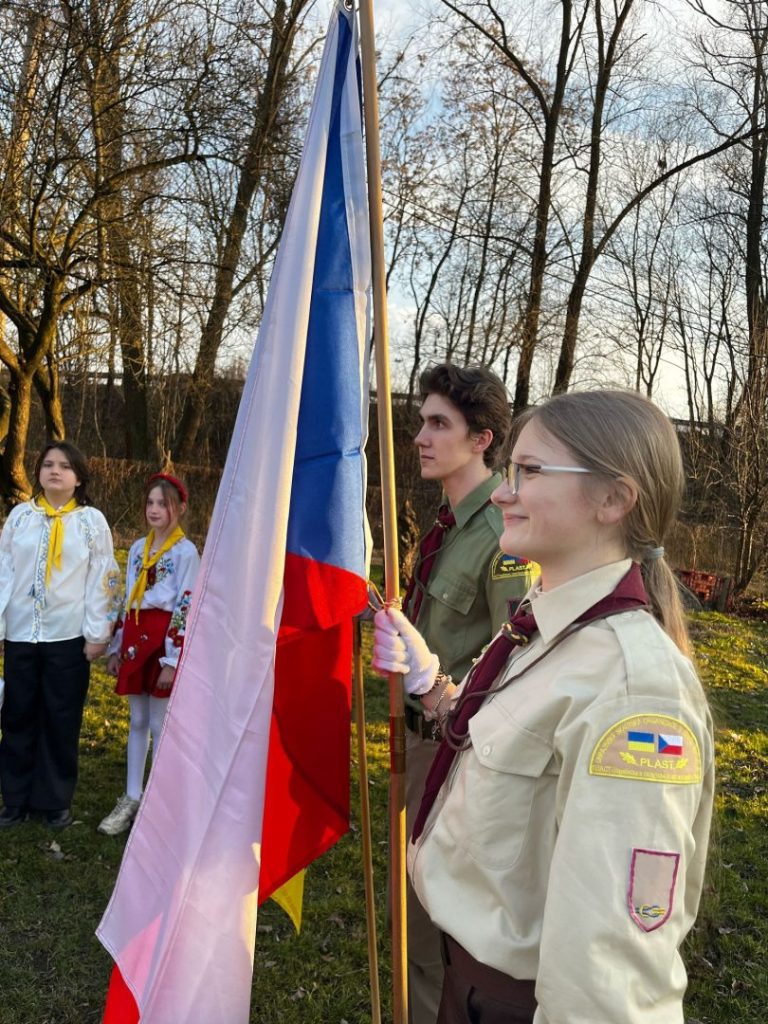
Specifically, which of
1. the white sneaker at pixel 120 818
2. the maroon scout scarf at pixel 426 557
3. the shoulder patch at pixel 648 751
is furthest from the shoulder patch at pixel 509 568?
the white sneaker at pixel 120 818

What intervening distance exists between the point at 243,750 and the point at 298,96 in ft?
46.9

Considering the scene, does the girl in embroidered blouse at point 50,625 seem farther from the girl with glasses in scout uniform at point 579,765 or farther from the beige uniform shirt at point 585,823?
the beige uniform shirt at point 585,823

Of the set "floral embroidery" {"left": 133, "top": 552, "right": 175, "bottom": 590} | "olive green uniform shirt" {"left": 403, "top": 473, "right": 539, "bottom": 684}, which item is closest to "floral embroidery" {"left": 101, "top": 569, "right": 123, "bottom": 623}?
"floral embroidery" {"left": 133, "top": 552, "right": 175, "bottom": 590}

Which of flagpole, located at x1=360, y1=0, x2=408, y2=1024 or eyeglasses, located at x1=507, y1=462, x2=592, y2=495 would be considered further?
flagpole, located at x1=360, y1=0, x2=408, y2=1024

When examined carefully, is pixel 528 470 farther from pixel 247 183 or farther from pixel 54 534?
pixel 247 183

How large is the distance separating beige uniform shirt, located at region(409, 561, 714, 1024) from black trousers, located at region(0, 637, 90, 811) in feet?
11.5

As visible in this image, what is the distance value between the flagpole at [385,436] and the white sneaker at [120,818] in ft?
9.93

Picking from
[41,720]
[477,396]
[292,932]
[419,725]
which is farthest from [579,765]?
[41,720]

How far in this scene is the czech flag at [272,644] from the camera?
203 centimetres

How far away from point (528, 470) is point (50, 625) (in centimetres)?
367

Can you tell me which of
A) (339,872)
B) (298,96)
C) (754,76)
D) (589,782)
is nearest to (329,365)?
(589,782)

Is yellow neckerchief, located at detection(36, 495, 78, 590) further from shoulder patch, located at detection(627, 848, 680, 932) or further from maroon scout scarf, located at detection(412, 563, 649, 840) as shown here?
shoulder patch, located at detection(627, 848, 680, 932)

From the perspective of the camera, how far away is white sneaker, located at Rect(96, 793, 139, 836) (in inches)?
182

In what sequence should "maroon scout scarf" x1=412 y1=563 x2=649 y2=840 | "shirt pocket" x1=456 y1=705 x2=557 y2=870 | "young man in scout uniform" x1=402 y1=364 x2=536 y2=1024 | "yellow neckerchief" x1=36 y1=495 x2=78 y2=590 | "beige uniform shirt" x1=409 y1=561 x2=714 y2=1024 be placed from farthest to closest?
"yellow neckerchief" x1=36 y1=495 x2=78 y2=590, "young man in scout uniform" x1=402 y1=364 x2=536 y2=1024, "maroon scout scarf" x1=412 y1=563 x2=649 y2=840, "shirt pocket" x1=456 y1=705 x2=557 y2=870, "beige uniform shirt" x1=409 y1=561 x2=714 y2=1024
